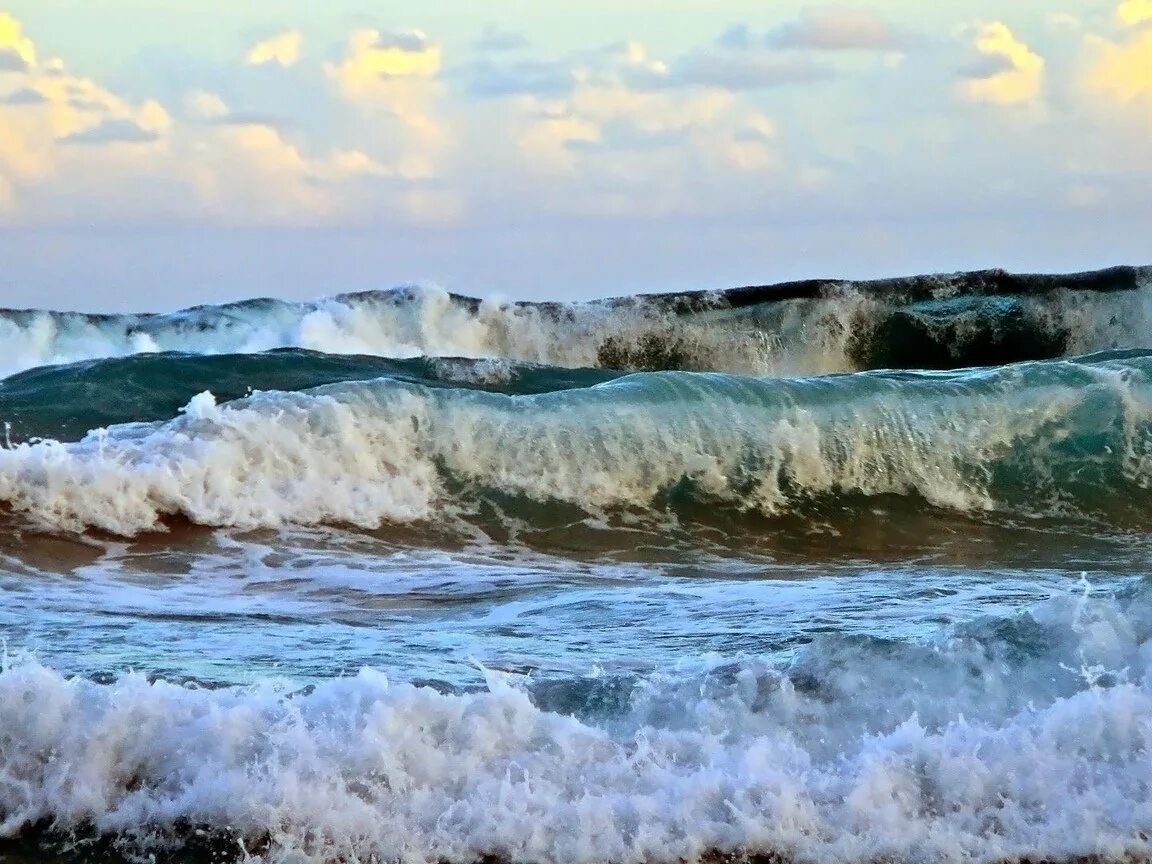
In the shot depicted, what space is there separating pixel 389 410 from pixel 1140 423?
639 centimetres

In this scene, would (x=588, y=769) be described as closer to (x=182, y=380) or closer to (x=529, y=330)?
(x=182, y=380)

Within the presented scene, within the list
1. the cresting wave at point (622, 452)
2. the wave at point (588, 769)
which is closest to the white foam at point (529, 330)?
the cresting wave at point (622, 452)

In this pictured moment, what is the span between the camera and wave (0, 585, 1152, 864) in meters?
4.64

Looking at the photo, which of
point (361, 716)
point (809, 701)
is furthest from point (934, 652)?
point (361, 716)

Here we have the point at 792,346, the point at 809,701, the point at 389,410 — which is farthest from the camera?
the point at 792,346

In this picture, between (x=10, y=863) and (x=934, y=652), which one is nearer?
(x=10, y=863)

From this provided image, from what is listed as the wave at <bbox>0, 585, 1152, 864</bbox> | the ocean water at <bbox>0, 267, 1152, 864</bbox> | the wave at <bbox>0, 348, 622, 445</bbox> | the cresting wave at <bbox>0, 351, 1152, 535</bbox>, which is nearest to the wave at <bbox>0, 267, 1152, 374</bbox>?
the ocean water at <bbox>0, 267, 1152, 864</bbox>

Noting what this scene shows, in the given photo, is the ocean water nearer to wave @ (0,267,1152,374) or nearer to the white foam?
the white foam

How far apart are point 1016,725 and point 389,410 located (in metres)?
7.81

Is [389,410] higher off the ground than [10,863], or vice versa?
[389,410]

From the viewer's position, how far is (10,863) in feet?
15.0

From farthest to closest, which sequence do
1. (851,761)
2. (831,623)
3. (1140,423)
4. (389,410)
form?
(1140,423)
(389,410)
(831,623)
(851,761)

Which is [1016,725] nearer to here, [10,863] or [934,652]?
[934,652]

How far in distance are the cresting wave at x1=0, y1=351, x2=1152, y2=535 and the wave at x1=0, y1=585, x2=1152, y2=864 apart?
5456 mm
